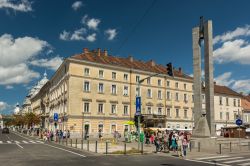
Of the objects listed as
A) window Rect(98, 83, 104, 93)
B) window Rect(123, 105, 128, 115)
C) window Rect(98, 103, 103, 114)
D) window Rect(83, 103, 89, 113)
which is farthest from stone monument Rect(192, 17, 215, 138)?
window Rect(123, 105, 128, 115)

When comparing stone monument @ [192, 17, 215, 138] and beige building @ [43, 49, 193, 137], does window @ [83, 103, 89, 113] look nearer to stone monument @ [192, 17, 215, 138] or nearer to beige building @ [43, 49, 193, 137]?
beige building @ [43, 49, 193, 137]

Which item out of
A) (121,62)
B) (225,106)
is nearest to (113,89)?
(121,62)

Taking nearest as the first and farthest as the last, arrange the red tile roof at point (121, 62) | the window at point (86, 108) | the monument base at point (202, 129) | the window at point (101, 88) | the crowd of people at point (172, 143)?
the crowd of people at point (172, 143) → the monument base at point (202, 129) → the window at point (86, 108) → the window at point (101, 88) → the red tile roof at point (121, 62)

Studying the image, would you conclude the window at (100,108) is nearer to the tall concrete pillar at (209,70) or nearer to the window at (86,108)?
the window at (86,108)

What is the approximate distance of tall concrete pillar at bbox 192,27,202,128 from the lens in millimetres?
29922

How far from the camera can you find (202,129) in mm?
28062

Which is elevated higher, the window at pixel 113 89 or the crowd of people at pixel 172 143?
the window at pixel 113 89

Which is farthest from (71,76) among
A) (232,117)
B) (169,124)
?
(232,117)

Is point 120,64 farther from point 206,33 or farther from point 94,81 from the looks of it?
point 206,33

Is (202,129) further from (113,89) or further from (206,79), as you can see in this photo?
(113,89)

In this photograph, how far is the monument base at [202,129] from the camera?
91.3 ft

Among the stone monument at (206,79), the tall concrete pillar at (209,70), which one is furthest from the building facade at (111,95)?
the tall concrete pillar at (209,70)

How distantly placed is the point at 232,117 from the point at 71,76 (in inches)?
1753

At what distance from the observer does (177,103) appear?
66688 millimetres
